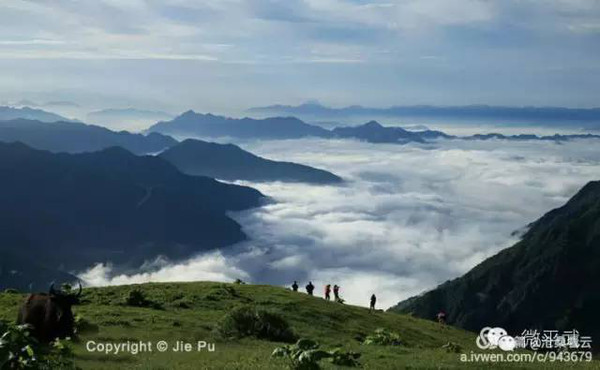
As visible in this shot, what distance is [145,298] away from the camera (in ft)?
148

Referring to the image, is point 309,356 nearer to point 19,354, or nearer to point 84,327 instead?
point 19,354

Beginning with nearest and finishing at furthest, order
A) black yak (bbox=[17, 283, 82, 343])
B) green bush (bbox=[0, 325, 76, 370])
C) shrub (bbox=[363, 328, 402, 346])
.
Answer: green bush (bbox=[0, 325, 76, 370])
black yak (bbox=[17, 283, 82, 343])
shrub (bbox=[363, 328, 402, 346])

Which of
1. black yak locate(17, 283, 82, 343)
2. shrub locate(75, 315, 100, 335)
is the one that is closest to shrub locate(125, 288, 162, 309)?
shrub locate(75, 315, 100, 335)

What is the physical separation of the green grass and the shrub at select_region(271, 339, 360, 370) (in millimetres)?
441

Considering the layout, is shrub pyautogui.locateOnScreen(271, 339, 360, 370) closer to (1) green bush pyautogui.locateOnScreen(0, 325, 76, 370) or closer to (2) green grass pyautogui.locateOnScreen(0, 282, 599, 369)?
(2) green grass pyautogui.locateOnScreen(0, 282, 599, 369)

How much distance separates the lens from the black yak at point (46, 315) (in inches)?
880

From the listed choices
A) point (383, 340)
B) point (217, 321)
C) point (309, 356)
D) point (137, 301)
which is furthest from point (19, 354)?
point (137, 301)

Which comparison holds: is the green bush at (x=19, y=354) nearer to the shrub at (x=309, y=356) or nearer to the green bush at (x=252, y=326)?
the shrub at (x=309, y=356)

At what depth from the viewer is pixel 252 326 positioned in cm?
3095

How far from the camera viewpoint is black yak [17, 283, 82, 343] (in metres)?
22.4

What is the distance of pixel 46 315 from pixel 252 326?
10.9 meters

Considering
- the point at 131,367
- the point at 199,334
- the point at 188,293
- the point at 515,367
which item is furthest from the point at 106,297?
the point at 515,367

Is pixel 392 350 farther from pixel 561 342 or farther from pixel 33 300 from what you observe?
pixel 33 300

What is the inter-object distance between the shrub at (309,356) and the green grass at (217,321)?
0.44 meters
